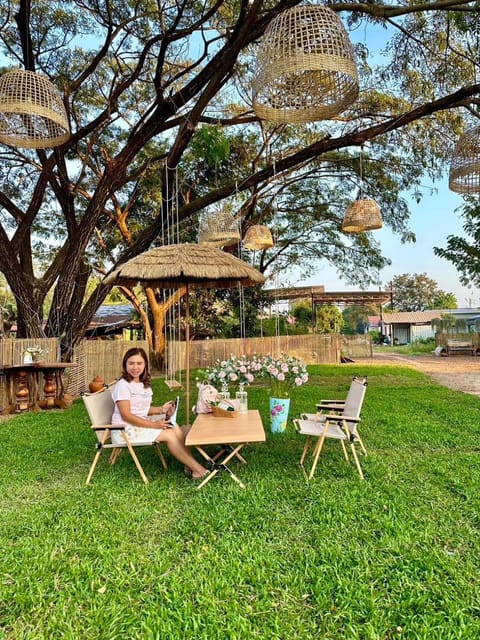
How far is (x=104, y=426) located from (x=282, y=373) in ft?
7.29

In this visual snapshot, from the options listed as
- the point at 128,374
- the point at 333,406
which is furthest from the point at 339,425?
the point at 128,374

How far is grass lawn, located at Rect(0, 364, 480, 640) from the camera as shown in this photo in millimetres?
1919

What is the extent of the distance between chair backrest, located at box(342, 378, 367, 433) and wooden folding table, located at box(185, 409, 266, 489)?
976mm

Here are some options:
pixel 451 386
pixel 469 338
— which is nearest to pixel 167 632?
pixel 451 386

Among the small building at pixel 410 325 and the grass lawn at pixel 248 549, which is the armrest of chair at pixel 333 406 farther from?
the small building at pixel 410 325

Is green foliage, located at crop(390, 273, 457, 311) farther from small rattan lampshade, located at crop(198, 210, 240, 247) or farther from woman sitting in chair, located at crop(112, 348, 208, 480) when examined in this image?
woman sitting in chair, located at crop(112, 348, 208, 480)

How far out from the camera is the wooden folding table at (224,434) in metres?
3.37

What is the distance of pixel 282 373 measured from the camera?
4.97 metres

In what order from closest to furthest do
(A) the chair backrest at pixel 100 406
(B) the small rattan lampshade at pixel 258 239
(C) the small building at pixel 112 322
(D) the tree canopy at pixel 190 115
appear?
(A) the chair backrest at pixel 100 406 < (D) the tree canopy at pixel 190 115 < (B) the small rattan lampshade at pixel 258 239 < (C) the small building at pixel 112 322

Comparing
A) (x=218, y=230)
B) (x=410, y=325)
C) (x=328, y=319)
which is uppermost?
(x=218, y=230)

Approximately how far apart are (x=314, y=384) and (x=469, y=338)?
12806 mm

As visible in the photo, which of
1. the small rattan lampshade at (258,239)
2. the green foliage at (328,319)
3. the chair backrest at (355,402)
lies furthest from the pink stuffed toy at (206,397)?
the green foliage at (328,319)

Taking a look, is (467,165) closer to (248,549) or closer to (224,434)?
(224,434)

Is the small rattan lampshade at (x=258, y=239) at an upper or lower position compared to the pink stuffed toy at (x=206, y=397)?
upper
